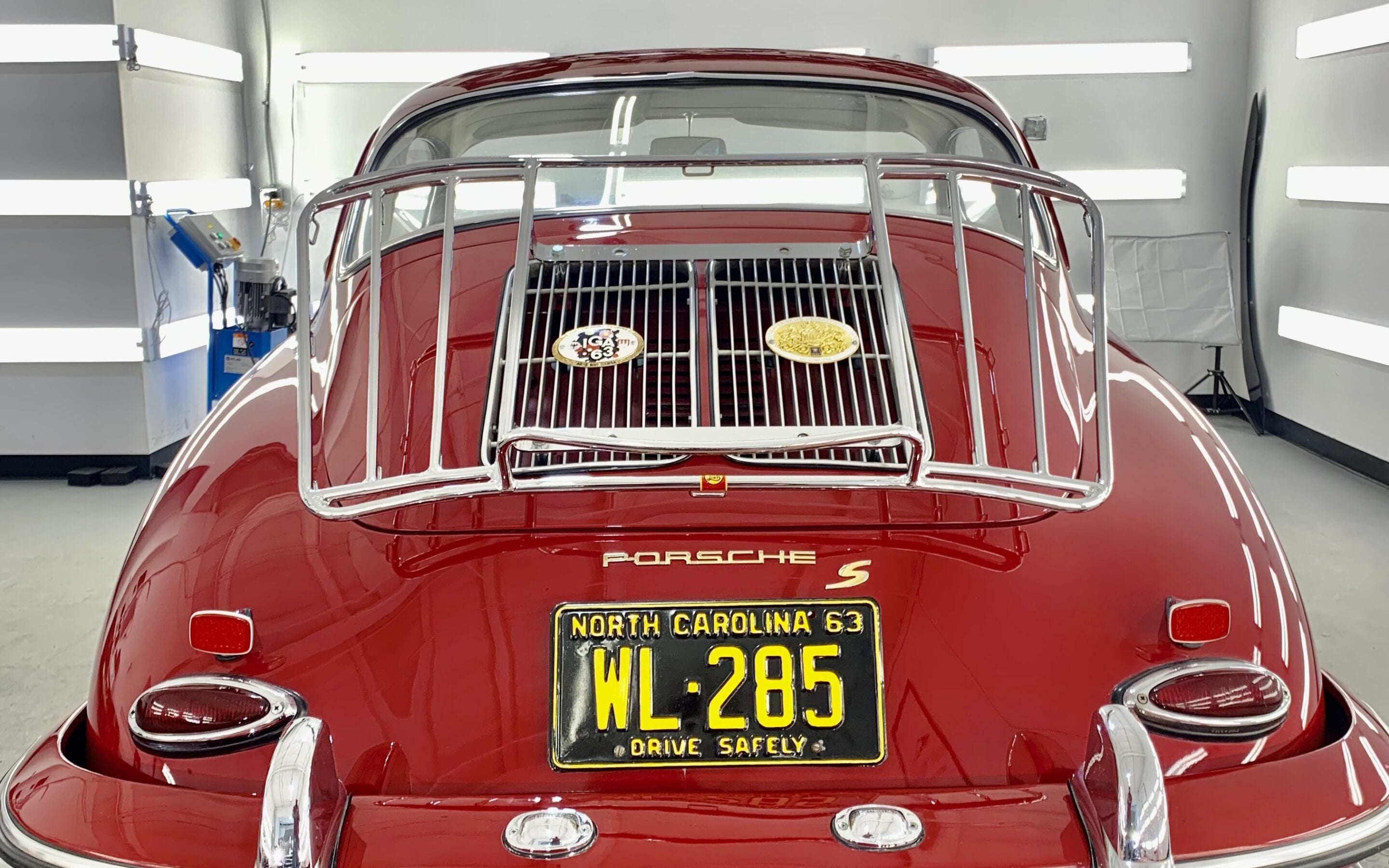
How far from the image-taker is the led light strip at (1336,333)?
5.56 m

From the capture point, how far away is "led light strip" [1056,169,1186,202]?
7406 mm

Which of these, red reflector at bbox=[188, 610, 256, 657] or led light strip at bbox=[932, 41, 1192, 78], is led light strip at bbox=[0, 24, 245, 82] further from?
red reflector at bbox=[188, 610, 256, 657]

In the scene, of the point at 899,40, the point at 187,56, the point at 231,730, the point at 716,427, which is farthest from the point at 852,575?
the point at 899,40

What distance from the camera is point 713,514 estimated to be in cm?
158

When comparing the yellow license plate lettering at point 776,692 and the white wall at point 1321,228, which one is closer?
the yellow license plate lettering at point 776,692

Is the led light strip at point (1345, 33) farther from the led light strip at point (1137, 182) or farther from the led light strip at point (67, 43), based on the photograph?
the led light strip at point (67, 43)

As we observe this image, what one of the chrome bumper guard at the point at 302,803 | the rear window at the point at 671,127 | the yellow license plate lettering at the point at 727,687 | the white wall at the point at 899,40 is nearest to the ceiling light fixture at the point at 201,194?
the white wall at the point at 899,40

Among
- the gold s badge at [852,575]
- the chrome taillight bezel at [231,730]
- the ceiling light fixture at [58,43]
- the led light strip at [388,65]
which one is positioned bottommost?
the chrome taillight bezel at [231,730]

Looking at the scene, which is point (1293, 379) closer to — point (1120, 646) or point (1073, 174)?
point (1073, 174)

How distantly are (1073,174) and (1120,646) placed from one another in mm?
6547

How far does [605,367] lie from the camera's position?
68.8 inches

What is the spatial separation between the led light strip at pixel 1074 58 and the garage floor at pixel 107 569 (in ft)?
8.55

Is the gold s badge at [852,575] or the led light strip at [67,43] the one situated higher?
the led light strip at [67,43]

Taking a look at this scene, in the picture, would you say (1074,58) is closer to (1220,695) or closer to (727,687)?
(1220,695)
